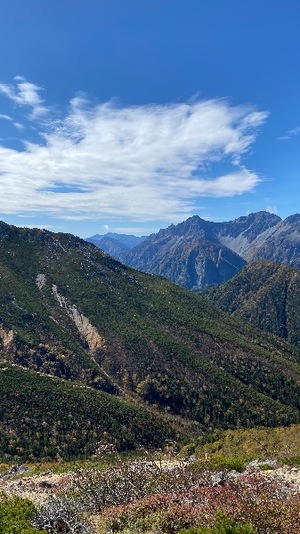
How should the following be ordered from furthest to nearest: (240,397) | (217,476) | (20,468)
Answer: (240,397) < (20,468) < (217,476)

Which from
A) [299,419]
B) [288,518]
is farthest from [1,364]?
[288,518]

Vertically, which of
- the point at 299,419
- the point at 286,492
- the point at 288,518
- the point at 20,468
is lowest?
the point at 299,419

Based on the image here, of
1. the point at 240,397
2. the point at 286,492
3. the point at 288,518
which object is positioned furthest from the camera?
the point at 240,397

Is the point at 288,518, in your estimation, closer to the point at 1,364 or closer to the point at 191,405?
the point at 1,364

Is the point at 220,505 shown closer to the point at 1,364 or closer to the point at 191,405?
the point at 1,364

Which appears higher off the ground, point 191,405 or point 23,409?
point 23,409

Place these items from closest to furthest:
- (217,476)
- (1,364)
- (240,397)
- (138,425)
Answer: (217,476) < (138,425) < (1,364) < (240,397)

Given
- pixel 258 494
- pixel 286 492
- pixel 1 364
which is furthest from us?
pixel 1 364

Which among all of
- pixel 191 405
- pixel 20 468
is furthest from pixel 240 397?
pixel 20 468

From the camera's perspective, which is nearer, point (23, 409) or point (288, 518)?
point (288, 518)
